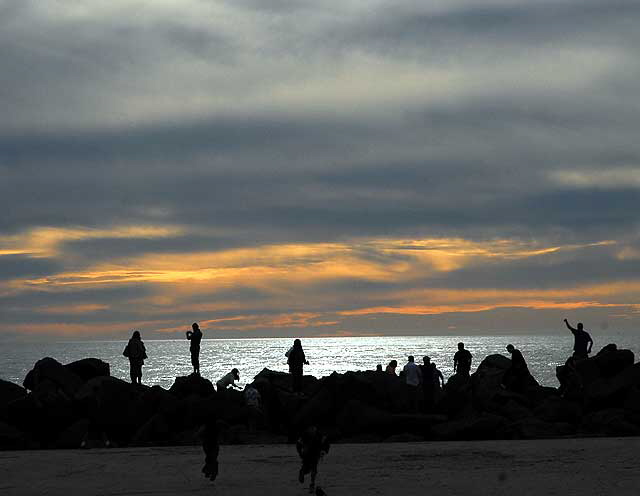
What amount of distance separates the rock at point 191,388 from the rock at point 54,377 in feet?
13.9

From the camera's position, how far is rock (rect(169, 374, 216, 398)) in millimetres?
32062

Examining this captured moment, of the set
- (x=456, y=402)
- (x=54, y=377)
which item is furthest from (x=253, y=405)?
(x=54, y=377)

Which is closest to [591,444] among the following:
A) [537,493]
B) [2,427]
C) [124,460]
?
[537,493]

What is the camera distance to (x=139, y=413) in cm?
2970

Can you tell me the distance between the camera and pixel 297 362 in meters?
31.9

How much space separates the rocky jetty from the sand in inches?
81.5

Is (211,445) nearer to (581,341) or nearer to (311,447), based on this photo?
(311,447)

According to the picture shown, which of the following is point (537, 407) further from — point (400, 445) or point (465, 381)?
point (400, 445)

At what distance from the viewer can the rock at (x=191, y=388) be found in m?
32.1

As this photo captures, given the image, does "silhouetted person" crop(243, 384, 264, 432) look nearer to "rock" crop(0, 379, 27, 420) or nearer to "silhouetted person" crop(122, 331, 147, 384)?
"silhouetted person" crop(122, 331, 147, 384)

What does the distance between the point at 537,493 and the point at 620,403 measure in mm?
14233

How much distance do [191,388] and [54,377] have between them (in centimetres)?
594

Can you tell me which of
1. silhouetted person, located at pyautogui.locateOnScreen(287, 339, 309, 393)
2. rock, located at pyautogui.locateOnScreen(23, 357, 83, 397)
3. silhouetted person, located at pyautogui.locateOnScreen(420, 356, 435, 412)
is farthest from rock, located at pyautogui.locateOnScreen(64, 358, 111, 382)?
silhouetted person, located at pyautogui.locateOnScreen(420, 356, 435, 412)

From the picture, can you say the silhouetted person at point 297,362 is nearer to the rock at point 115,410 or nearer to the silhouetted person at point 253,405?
the silhouetted person at point 253,405
